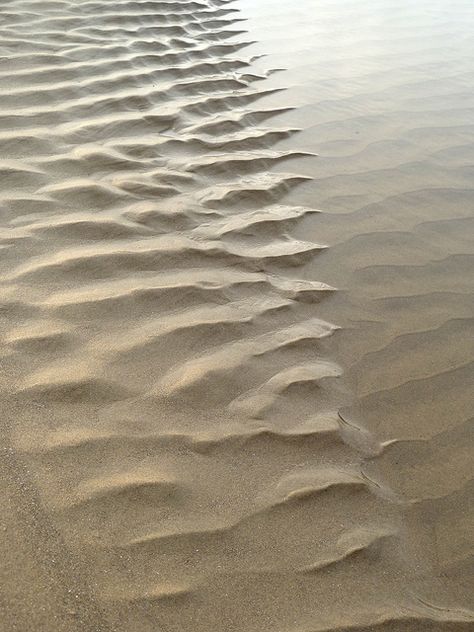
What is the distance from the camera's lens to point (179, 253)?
1968 mm

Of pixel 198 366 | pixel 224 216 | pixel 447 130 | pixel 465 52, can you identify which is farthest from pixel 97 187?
pixel 465 52

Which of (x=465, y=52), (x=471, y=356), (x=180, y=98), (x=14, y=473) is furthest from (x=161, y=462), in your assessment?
(x=465, y=52)

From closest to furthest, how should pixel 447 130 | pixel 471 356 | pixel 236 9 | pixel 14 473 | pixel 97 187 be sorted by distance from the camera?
pixel 14 473, pixel 471 356, pixel 97 187, pixel 447 130, pixel 236 9

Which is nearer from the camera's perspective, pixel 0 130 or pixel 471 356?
pixel 471 356

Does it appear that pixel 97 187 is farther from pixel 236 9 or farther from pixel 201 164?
pixel 236 9

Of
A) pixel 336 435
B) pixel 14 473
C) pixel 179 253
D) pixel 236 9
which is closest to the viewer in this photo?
pixel 14 473

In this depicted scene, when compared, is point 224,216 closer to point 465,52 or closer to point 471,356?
point 471,356

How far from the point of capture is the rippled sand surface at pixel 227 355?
1131 mm

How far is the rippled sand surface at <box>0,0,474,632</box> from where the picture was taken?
3.71ft

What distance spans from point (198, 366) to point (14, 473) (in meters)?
0.52

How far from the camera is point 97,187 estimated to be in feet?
7.26

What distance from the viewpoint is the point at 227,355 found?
162 cm

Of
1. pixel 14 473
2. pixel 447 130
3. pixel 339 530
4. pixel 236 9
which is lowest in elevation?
pixel 339 530

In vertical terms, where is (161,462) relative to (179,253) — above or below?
below
